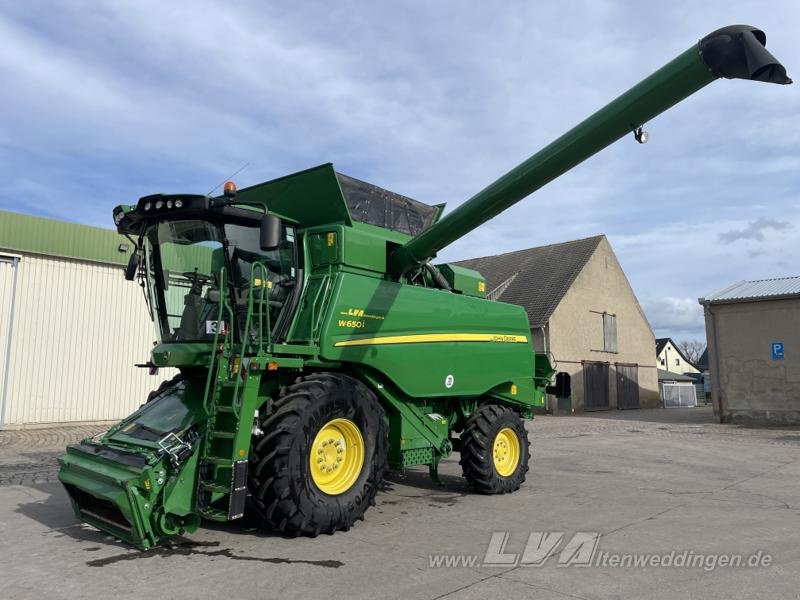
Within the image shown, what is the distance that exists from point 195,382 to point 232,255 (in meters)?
1.32

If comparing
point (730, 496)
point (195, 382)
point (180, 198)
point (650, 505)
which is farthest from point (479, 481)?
point (180, 198)

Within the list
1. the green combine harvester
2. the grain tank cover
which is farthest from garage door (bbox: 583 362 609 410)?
the grain tank cover

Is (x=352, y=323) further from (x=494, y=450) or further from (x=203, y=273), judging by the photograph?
(x=494, y=450)

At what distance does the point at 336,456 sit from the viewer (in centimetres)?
550

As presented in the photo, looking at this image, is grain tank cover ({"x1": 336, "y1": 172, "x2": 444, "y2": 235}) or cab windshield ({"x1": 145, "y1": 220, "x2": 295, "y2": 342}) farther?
grain tank cover ({"x1": 336, "y1": 172, "x2": 444, "y2": 235})

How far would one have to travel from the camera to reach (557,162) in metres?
5.60

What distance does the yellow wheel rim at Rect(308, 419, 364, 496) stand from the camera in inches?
209

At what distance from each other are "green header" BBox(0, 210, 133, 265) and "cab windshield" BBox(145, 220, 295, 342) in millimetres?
8698

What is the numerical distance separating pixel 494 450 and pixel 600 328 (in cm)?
2021

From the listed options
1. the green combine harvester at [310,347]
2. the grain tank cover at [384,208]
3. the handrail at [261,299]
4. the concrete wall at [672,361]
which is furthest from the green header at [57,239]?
the concrete wall at [672,361]

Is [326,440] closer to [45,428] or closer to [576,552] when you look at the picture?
[576,552]

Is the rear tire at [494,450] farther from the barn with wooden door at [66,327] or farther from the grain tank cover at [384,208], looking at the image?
the barn with wooden door at [66,327]

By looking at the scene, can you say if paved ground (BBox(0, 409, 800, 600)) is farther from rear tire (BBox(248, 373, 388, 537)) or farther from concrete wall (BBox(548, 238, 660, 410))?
concrete wall (BBox(548, 238, 660, 410))

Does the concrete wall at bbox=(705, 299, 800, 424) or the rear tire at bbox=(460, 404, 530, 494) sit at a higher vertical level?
the concrete wall at bbox=(705, 299, 800, 424)
